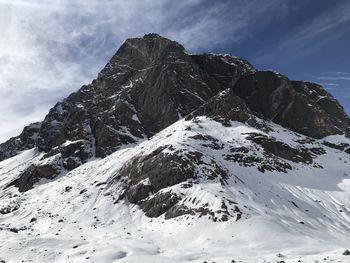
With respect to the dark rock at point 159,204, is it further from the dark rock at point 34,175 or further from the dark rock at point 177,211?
the dark rock at point 34,175

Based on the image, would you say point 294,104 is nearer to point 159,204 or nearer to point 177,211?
point 159,204

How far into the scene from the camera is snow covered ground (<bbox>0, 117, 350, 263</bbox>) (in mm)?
41094

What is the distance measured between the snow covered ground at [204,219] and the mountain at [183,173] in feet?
0.69

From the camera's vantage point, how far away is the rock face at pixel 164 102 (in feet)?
345

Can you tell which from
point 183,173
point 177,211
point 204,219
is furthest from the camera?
point 183,173

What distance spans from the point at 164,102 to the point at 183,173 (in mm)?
57231

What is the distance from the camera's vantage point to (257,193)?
60219 millimetres

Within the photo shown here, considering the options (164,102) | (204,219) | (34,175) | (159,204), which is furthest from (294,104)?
(204,219)

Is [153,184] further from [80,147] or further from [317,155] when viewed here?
[80,147]

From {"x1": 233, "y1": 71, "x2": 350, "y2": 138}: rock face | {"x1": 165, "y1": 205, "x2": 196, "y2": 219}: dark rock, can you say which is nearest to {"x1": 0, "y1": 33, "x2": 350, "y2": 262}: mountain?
{"x1": 165, "y1": 205, "x2": 196, "y2": 219}: dark rock

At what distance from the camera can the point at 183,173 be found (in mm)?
63656

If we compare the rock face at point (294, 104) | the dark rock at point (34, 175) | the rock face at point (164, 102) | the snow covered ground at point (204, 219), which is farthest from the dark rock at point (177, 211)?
the rock face at point (294, 104)

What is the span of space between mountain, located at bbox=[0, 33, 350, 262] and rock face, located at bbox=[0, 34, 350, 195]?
0.36 meters

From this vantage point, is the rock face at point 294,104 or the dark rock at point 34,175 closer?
the dark rock at point 34,175
